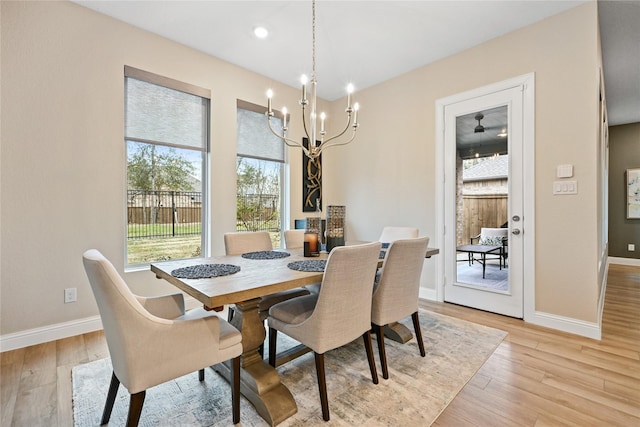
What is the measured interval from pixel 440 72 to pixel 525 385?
10.6 ft

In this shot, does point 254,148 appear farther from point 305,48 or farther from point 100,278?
point 100,278

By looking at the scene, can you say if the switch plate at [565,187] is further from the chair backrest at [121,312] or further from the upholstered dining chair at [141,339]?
the chair backrest at [121,312]

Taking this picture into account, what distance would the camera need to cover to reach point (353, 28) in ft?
9.25

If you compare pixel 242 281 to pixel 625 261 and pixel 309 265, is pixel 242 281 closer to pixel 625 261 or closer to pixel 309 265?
pixel 309 265

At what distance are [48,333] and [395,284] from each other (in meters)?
2.86

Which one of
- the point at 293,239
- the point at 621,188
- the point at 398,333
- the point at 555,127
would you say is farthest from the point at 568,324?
the point at 621,188

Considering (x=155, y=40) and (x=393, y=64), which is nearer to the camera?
(x=155, y=40)

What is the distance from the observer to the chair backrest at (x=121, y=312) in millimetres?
1123

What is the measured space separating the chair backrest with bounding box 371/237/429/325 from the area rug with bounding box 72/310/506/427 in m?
0.40

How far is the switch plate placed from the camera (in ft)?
8.26

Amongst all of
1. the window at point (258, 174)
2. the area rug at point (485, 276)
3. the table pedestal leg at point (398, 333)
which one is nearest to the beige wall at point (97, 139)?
the area rug at point (485, 276)

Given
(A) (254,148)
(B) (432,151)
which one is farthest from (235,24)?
(B) (432,151)

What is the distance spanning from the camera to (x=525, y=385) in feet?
5.85

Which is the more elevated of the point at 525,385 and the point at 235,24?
the point at 235,24
